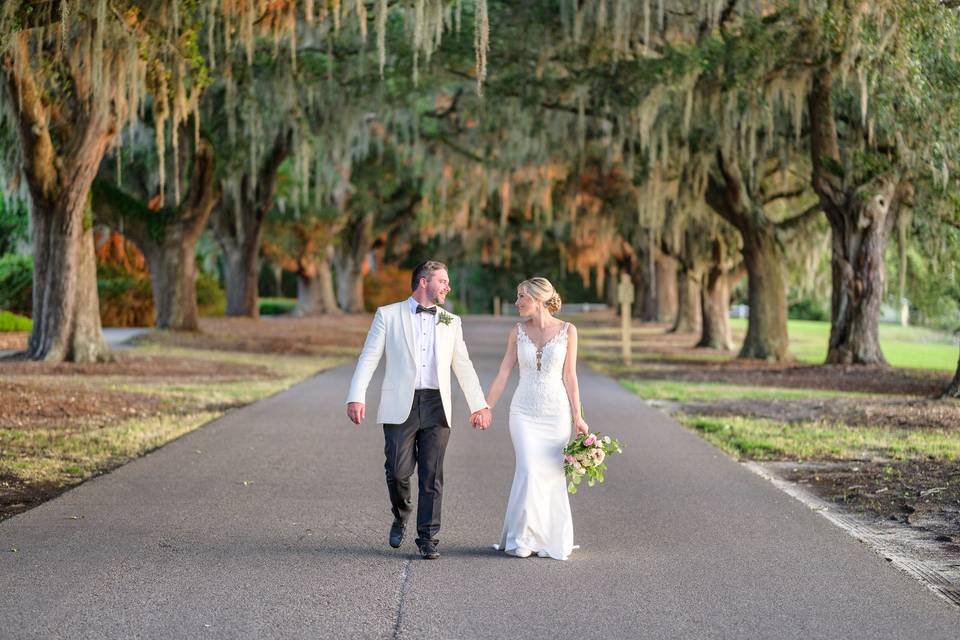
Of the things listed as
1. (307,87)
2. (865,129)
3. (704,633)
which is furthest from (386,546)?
(307,87)

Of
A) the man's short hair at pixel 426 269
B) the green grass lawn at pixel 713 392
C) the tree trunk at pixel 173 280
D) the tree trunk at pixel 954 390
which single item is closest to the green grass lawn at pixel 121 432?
the man's short hair at pixel 426 269

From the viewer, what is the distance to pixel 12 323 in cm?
2978

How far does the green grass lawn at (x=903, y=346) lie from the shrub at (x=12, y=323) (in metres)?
18.9

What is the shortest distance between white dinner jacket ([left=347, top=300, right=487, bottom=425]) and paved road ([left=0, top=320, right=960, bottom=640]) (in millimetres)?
857

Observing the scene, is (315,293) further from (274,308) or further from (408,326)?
(408,326)

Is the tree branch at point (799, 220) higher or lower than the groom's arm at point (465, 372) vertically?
higher

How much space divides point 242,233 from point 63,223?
18890 mm

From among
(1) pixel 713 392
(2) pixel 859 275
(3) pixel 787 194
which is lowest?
(1) pixel 713 392

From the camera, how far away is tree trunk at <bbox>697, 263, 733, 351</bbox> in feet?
115

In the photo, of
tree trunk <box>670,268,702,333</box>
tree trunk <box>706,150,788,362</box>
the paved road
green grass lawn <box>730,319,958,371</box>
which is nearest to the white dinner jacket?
the paved road

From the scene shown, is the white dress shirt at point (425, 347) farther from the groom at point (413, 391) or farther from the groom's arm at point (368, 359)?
the groom's arm at point (368, 359)

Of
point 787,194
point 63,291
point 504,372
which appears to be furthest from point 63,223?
point 787,194

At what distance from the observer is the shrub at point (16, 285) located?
34219mm

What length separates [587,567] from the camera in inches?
270
